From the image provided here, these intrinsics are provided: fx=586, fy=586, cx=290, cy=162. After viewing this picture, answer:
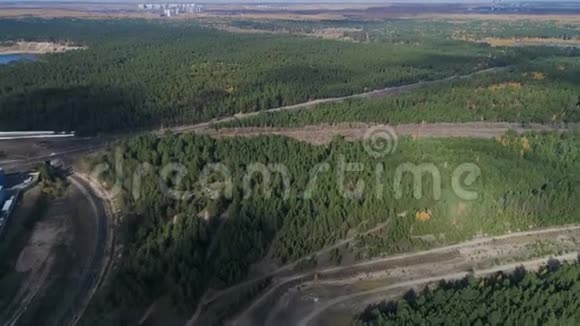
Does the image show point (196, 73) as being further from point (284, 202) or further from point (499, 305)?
point (499, 305)

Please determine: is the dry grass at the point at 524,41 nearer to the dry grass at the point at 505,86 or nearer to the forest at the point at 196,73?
the forest at the point at 196,73

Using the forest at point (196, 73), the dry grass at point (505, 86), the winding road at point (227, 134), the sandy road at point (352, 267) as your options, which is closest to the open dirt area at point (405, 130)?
the winding road at point (227, 134)

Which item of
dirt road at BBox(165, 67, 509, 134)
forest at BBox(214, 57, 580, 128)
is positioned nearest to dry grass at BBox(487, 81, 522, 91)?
forest at BBox(214, 57, 580, 128)

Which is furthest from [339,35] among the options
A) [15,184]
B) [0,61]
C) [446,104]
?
[15,184]

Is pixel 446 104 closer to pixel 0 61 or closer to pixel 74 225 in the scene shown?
pixel 74 225

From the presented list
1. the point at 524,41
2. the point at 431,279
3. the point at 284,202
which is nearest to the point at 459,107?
the point at 284,202

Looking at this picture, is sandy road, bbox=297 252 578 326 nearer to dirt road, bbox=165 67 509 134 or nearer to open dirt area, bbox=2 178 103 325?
open dirt area, bbox=2 178 103 325
